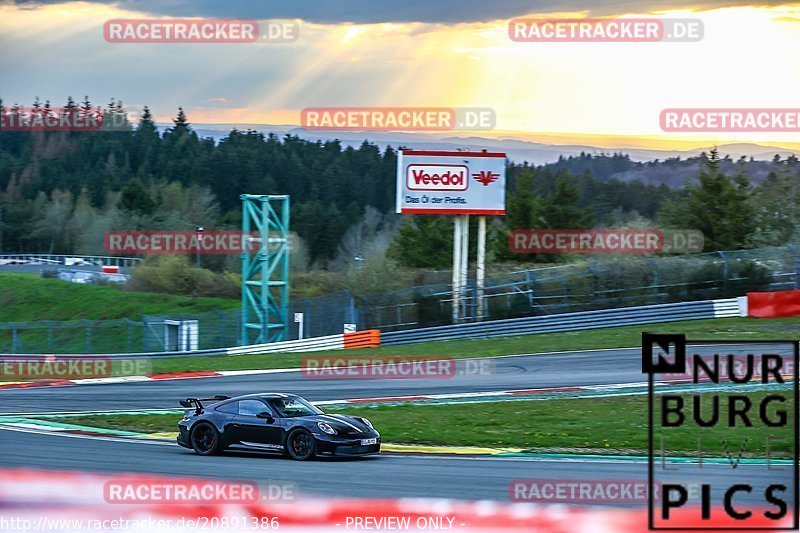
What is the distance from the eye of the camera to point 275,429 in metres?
14.9

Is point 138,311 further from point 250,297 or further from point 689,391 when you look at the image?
point 689,391

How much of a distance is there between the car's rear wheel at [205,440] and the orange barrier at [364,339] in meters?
Result: 21.8

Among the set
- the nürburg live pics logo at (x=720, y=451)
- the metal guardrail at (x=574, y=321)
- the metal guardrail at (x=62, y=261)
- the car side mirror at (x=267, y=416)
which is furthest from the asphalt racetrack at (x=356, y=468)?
the metal guardrail at (x=62, y=261)

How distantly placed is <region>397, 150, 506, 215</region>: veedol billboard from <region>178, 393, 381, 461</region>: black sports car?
2492 centimetres

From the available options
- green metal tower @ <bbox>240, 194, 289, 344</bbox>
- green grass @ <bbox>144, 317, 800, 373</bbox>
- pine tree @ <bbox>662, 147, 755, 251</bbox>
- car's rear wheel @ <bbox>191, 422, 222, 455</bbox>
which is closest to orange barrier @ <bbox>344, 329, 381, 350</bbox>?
green grass @ <bbox>144, 317, 800, 373</bbox>

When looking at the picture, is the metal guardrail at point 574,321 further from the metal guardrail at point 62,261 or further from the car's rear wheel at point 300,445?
the metal guardrail at point 62,261

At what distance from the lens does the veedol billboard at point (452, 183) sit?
4000cm

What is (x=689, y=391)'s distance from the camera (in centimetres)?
2100

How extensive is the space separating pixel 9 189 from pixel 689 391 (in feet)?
409

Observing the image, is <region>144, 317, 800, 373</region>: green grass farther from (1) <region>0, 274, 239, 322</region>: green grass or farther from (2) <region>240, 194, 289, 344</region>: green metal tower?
(1) <region>0, 274, 239, 322</region>: green grass

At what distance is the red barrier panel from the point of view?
109 feet

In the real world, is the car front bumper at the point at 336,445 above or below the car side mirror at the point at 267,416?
below

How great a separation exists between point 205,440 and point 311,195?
358 ft

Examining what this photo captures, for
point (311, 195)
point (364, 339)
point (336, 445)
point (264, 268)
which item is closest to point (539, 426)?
point (336, 445)
